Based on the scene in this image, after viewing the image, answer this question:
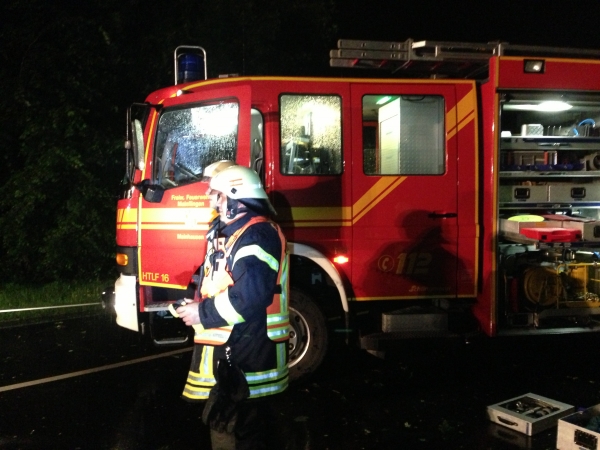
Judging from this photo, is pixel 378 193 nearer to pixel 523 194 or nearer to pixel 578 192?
pixel 523 194

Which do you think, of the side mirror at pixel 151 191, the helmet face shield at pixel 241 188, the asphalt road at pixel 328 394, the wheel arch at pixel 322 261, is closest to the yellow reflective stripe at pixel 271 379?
the helmet face shield at pixel 241 188

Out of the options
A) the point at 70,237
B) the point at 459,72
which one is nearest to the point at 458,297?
the point at 459,72

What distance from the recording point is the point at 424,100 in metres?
5.16

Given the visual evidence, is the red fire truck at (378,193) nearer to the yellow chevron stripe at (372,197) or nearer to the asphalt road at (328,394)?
the yellow chevron stripe at (372,197)

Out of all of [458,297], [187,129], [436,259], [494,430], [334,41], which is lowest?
[494,430]

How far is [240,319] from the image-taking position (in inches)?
106

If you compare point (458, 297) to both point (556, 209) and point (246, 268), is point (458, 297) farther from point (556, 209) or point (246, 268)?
point (246, 268)

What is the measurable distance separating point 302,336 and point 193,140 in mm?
2018

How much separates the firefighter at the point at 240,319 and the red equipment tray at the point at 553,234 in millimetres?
2908

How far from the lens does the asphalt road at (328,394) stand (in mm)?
4184

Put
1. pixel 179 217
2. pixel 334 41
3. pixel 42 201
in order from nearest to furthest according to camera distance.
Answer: pixel 179 217 → pixel 42 201 → pixel 334 41

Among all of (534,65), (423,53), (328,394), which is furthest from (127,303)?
(534,65)

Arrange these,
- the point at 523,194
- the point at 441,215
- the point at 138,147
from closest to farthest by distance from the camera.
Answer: the point at 138,147 < the point at 441,215 < the point at 523,194

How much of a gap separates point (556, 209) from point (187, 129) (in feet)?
12.1
